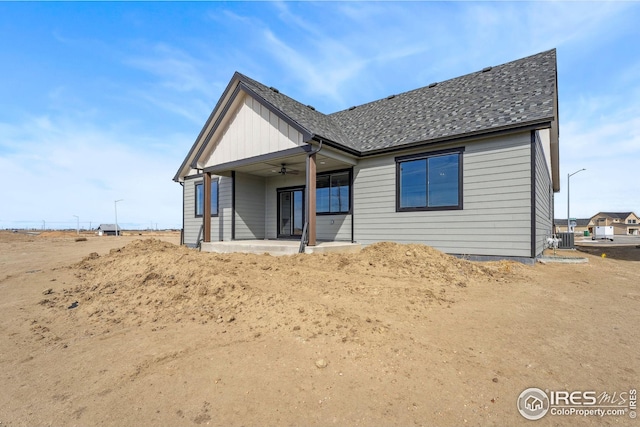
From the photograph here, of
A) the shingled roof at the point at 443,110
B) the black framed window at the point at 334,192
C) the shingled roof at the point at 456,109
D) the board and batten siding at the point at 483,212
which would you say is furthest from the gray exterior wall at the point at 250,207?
the board and batten siding at the point at 483,212

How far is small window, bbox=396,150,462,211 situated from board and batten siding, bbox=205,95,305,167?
11.6ft

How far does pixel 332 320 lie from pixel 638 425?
2732mm

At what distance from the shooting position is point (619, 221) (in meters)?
76.4

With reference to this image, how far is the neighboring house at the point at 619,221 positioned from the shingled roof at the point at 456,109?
293 feet

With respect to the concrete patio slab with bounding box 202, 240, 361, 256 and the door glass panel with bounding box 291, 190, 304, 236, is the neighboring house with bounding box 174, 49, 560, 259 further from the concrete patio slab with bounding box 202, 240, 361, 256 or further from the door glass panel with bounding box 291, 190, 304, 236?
the concrete patio slab with bounding box 202, 240, 361, 256

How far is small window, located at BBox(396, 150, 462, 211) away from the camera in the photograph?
28.3 ft

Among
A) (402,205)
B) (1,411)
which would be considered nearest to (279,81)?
(402,205)

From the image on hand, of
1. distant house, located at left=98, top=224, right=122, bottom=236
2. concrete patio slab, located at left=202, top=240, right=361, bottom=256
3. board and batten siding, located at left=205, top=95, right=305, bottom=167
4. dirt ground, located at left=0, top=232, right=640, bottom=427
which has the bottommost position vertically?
distant house, located at left=98, top=224, right=122, bottom=236

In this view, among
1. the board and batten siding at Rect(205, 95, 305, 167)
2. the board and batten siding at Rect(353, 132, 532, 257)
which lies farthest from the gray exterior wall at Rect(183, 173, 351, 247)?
the board and batten siding at Rect(353, 132, 532, 257)

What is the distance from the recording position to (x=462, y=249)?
8.47 meters

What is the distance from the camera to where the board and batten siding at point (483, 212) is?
7633mm

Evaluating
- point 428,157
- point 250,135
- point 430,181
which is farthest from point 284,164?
point 430,181

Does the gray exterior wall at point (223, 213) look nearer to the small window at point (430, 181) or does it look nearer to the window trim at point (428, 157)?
the window trim at point (428, 157)

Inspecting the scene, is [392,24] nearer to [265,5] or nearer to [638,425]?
[265,5]
